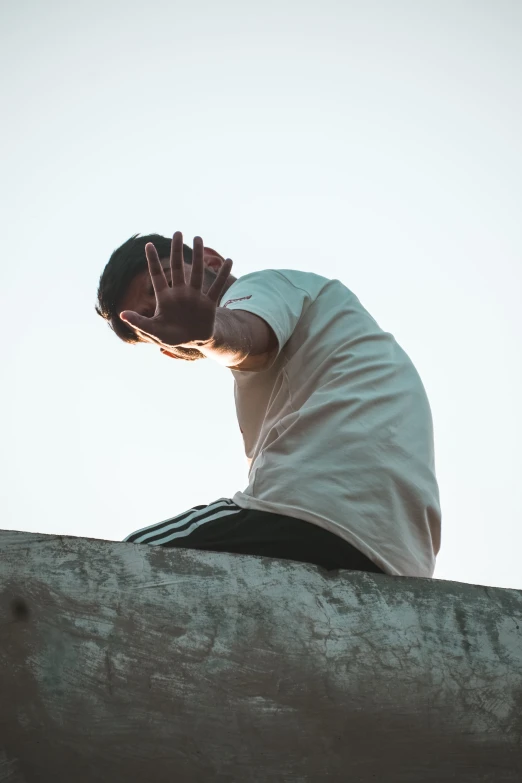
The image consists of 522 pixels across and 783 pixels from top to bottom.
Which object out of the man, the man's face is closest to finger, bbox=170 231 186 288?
the man

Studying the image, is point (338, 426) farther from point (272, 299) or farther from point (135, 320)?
point (135, 320)

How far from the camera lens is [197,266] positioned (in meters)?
2.20

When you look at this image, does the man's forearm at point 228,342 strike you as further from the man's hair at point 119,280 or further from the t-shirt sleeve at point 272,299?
the man's hair at point 119,280

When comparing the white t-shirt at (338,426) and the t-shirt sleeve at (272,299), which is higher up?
the t-shirt sleeve at (272,299)

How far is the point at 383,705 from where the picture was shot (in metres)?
1.65

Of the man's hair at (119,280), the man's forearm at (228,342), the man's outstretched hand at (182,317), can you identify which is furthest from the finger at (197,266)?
the man's hair at (119,280)

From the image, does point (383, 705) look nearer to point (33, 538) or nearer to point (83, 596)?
point (83, 596)

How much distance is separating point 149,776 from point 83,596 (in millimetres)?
349

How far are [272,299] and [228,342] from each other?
→ 287mm

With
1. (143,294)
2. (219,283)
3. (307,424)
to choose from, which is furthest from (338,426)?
(143,294)

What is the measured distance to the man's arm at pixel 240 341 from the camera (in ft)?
7.27

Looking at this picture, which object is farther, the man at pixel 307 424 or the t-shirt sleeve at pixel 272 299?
the t-shirt sleeve at pixel 272 299

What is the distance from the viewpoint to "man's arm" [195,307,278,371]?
222cm

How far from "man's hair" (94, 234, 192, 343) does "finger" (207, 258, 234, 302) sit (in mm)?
862
